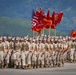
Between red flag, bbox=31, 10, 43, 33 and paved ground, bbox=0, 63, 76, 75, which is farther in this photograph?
red flag, bbox=31, 10, 43, 33

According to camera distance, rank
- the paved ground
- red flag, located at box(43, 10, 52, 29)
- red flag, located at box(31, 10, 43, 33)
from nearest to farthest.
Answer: the paved ground → red flag, located at box(31, 10, 43, 33) → red flag, located at box(43, 10, 52, 29)

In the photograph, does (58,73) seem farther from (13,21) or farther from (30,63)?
(13,21)

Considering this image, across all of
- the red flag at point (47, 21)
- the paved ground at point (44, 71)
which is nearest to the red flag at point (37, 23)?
the red flag at point (47, 21)

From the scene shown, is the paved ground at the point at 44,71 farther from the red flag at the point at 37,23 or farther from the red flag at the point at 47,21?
the red flag at the point at 47,21

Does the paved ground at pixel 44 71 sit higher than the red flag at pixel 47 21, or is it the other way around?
the red flag at pixel 47 21

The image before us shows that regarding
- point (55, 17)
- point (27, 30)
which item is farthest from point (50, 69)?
point (27, 30)

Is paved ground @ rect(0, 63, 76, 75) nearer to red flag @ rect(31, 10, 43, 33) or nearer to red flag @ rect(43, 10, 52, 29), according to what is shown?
red flag @ rect(31, 10, 43, 33)

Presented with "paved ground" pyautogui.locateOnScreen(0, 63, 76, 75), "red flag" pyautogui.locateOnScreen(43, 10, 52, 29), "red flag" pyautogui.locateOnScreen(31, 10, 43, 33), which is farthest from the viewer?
"red flag" pyautogui.locateOnScreen(43, 10, 52, 29)

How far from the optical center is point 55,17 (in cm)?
5722

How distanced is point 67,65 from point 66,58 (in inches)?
147

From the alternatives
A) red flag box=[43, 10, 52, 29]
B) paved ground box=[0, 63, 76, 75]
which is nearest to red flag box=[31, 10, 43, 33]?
red flag box=[43, 10, 52, 29]

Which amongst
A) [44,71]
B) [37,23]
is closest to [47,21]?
[37,23]

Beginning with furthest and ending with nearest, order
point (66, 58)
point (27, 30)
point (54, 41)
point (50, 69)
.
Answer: point (27, 30) < point (54, 41) < point (66, 58) < point (50, 69)

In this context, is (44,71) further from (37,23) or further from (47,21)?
(47,21)
